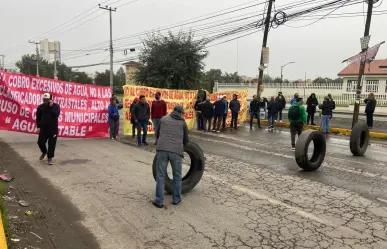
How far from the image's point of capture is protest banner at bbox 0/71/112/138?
10.9 metres

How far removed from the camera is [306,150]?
7824 millimetres

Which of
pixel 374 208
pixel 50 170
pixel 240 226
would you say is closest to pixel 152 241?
pixel 240 226

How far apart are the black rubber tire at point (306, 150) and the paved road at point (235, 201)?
8.7 inches

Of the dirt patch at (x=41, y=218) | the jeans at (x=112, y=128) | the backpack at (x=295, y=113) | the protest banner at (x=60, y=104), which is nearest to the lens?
the dirt patch at (x=41, y=218)

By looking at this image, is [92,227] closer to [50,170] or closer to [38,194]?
[38,194]

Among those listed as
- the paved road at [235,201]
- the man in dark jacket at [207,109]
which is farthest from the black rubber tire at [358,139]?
the man in dark jacket at [207,109]

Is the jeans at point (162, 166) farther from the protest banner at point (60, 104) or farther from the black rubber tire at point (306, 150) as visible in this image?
the protest banner at point (60, 104)

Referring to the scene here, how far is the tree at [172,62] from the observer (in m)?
28.5

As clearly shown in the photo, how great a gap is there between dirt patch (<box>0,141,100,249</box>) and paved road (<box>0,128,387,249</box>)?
0.18 m

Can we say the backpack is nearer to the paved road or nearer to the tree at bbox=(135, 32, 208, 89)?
the paved road

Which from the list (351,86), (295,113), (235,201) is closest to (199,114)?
(295,113)

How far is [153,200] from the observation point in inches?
225

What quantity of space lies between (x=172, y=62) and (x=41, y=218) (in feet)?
80.0

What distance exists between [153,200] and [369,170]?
5604 mm
